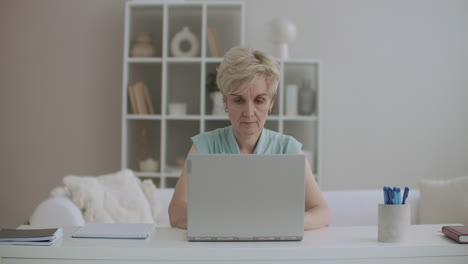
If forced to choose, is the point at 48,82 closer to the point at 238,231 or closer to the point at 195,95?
the point at 195,95

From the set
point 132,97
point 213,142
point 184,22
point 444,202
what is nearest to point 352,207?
point 444,202

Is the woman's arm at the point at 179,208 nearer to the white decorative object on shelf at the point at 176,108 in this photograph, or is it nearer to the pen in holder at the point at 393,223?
the pen in holder at the point at 393,223

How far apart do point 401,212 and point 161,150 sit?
2.52 m

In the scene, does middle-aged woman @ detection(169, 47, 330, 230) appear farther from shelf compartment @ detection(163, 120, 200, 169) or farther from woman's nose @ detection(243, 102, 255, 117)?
shelf compartment @ detection(163, 120, 200, 169)

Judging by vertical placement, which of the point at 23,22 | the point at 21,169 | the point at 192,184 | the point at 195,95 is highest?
the point at 23,22

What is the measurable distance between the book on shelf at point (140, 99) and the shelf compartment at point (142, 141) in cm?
21

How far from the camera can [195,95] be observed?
4074mm

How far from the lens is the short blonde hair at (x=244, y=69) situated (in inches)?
64.9

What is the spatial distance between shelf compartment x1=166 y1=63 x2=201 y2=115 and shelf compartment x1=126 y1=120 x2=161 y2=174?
24 centimetres

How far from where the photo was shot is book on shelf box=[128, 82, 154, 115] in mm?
3775

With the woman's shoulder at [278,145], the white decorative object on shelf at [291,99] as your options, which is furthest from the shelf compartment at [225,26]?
the woman's shoulder at [278,145]

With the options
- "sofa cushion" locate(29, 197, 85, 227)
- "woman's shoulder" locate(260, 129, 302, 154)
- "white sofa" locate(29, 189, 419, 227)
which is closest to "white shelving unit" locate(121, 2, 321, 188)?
"white sofa" locate(29, 189, 419, 227)

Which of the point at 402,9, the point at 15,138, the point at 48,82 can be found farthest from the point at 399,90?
the point at 15,138

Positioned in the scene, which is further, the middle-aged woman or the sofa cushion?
the sofa cushion
